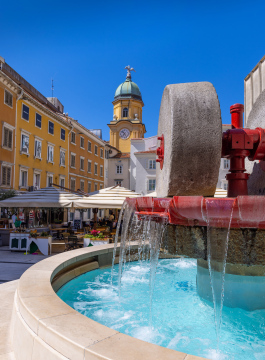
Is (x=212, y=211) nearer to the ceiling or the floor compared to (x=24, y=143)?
nearer to the floor

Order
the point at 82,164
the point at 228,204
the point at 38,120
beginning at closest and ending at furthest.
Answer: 1. the point at 228,204
2. the point at 38,120
3. the point at 82,164

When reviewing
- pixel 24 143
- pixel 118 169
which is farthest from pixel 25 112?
pixel 118 169

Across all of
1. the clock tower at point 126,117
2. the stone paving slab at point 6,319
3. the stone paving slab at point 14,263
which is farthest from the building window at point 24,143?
the clock tower at point 126,117

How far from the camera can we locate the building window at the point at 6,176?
22797 mm

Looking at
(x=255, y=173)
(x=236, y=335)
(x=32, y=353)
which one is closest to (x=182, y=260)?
(x=255, y=173)

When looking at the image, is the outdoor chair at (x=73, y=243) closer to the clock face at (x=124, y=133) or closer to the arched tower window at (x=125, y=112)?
the clock face at (x=124, y=133)

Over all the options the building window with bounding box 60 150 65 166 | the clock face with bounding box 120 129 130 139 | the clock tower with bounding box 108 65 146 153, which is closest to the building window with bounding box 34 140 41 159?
the building window with bounding box 60 150 65 166

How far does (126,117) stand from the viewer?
1998 inches

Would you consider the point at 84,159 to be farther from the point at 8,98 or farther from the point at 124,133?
the point at 8,98

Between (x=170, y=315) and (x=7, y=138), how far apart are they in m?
22.5

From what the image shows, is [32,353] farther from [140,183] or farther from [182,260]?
[140,183]

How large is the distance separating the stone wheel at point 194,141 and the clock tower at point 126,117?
44.8 m

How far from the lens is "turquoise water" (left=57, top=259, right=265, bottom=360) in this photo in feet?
10.6

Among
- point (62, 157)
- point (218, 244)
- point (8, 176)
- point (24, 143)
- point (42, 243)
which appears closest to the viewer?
point (218, 244)
